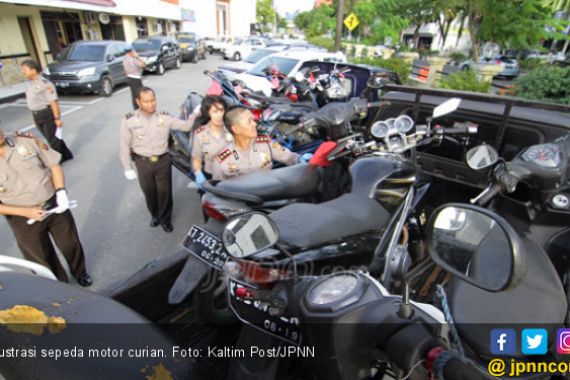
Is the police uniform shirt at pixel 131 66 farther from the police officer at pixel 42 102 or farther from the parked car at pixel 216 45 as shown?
the parked car at pixel 216 45

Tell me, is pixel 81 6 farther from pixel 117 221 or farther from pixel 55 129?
pixel 117 221

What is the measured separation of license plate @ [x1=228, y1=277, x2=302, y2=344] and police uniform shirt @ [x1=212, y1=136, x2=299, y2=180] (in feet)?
5.82

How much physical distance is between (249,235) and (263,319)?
0.35m

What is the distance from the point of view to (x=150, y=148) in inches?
151

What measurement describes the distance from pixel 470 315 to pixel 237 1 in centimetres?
6021

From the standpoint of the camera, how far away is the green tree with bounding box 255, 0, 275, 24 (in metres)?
71.4

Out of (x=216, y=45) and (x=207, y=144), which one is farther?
(x=216, y=45)

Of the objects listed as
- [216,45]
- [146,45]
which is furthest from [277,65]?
[216,45]

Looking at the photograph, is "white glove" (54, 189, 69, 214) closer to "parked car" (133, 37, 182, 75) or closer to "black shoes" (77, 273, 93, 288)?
"black shoes" (77, 273, 93, 288)

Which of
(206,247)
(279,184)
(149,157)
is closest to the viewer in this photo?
(206,247)

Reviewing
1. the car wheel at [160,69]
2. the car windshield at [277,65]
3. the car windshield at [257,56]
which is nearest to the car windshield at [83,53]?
the car wheel at [160,69]

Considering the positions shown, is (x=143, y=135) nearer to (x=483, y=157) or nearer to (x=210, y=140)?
(x=210, y=140)

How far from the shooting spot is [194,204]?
16.4ft

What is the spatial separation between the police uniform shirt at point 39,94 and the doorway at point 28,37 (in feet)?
39.1
